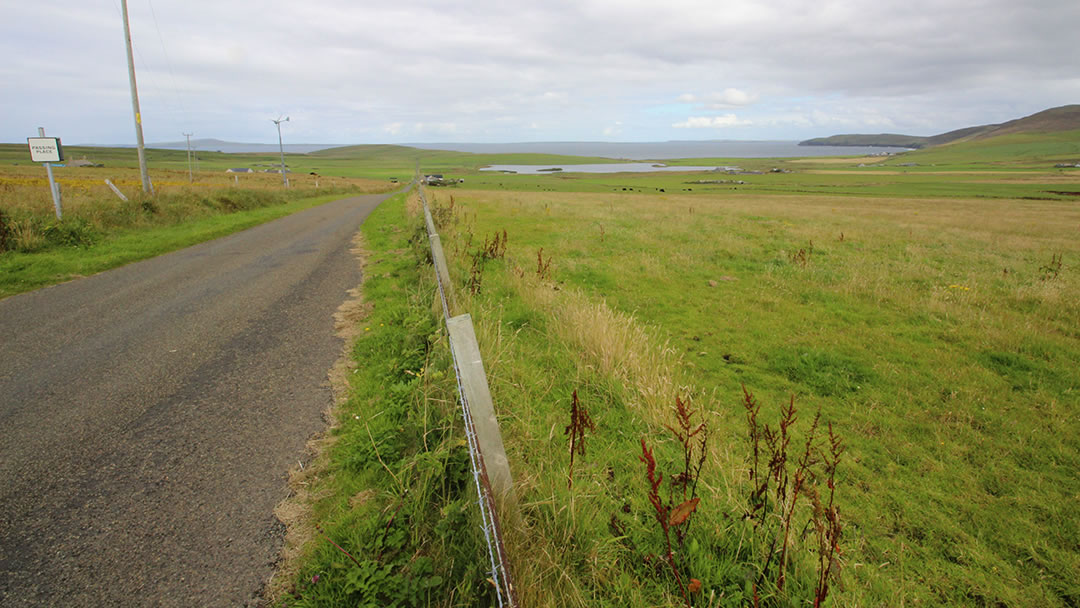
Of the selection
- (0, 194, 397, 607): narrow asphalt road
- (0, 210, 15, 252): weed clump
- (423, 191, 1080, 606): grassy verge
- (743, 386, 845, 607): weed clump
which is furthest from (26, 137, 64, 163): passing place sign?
(743, 386, 845, 607): weed clump

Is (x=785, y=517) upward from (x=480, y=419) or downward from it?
downward

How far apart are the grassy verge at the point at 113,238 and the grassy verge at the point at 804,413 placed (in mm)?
7578

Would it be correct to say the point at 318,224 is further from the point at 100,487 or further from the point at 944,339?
the point at 944,339

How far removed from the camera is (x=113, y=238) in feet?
45.7

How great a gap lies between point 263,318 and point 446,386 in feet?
14.8

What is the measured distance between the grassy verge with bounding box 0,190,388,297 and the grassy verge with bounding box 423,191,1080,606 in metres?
7.58

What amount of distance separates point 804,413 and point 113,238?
17133 millimetres

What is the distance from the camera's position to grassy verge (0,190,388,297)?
9.95 metres

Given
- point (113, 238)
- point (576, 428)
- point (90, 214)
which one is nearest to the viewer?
point (576, 428)

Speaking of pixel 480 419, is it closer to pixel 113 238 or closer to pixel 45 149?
pixel 113 238

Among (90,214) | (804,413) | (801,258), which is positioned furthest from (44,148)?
(801,258)

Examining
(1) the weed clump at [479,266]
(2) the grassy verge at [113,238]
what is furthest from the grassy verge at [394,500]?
(2) the grassy verge at [113,238]

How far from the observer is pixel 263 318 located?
24.6 feet

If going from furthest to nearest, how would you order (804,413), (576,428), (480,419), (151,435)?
1. (804,413)
2. (151,435)
3. (576,428)
4. (480,419)
